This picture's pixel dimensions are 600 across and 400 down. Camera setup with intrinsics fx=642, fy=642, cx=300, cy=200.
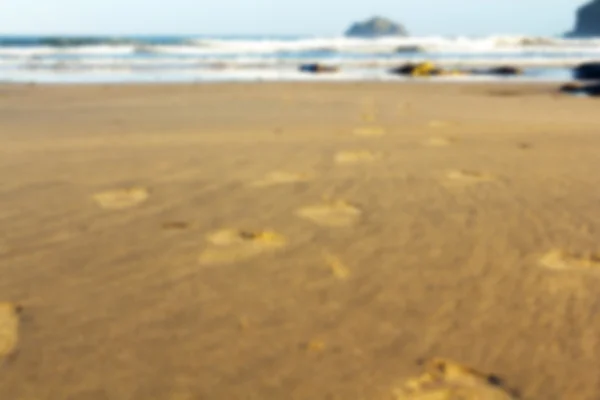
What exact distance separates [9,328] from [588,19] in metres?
113

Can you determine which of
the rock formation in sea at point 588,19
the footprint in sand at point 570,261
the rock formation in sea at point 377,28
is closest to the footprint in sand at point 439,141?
the footprint in sand at point 570,261

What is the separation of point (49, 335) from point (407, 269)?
60.2 inches

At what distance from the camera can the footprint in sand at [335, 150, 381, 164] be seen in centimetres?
508

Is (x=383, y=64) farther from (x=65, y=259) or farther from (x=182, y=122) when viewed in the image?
(x=65, y=259)

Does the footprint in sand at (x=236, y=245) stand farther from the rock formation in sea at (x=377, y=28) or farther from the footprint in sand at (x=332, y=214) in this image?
the rock formation in sea at (x=377, y=28)

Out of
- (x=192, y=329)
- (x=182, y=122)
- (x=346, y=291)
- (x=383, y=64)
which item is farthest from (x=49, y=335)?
(x=383, y=64)

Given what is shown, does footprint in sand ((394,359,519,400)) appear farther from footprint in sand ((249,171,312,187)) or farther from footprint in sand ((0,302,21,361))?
footprint in sand ((249,171,312,187))

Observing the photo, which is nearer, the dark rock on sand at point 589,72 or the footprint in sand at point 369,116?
the footprint in sand at point 369,116

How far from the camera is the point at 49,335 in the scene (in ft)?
7.57

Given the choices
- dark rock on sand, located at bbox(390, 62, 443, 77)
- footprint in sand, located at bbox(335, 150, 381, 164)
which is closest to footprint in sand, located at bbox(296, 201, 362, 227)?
footprint in sand, located at bbox(335, 150, 381, 164)

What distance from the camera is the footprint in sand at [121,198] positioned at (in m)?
3.89

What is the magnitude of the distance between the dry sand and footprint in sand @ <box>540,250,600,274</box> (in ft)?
0.04

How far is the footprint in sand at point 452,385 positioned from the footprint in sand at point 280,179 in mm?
2420

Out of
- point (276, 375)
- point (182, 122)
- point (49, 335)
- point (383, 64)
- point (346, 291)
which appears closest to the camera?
point (276, 375)
